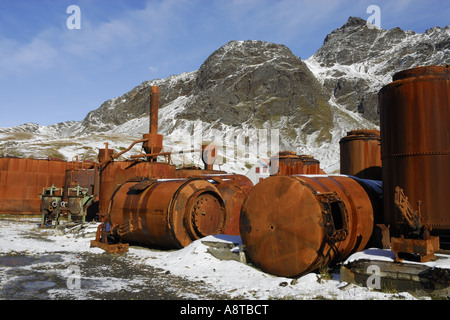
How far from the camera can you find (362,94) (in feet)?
452

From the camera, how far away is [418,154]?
27.4ft

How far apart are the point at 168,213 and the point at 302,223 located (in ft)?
19.7

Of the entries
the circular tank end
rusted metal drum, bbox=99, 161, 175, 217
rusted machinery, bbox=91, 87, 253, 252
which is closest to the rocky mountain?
rusted metal drum, bbox=99, 161, 175, 217

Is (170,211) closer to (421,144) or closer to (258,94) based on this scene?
(421,144)

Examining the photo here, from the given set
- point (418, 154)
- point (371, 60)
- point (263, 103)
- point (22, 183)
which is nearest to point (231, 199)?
point (418, 154)

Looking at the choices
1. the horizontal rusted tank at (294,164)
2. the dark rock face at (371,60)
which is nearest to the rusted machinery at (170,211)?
the horizontal rusted tank at (294,164)

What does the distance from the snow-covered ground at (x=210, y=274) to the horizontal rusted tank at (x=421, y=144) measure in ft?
5.52

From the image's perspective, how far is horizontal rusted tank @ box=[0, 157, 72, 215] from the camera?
27.4m

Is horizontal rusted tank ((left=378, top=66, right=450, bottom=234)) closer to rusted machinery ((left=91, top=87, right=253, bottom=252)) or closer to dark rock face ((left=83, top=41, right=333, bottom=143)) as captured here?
rusted machinery ((left=91, top=87, right=253, bottom=252))

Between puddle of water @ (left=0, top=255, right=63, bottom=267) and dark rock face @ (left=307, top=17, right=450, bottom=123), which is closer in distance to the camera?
puddle of water @ (left=0, top=255, right=63, bottom=267)

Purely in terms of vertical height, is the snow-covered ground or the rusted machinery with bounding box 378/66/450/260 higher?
the rusted machinery with bounding box 378/66/450/260

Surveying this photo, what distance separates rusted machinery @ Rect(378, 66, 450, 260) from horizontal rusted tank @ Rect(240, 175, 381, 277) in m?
1.02
